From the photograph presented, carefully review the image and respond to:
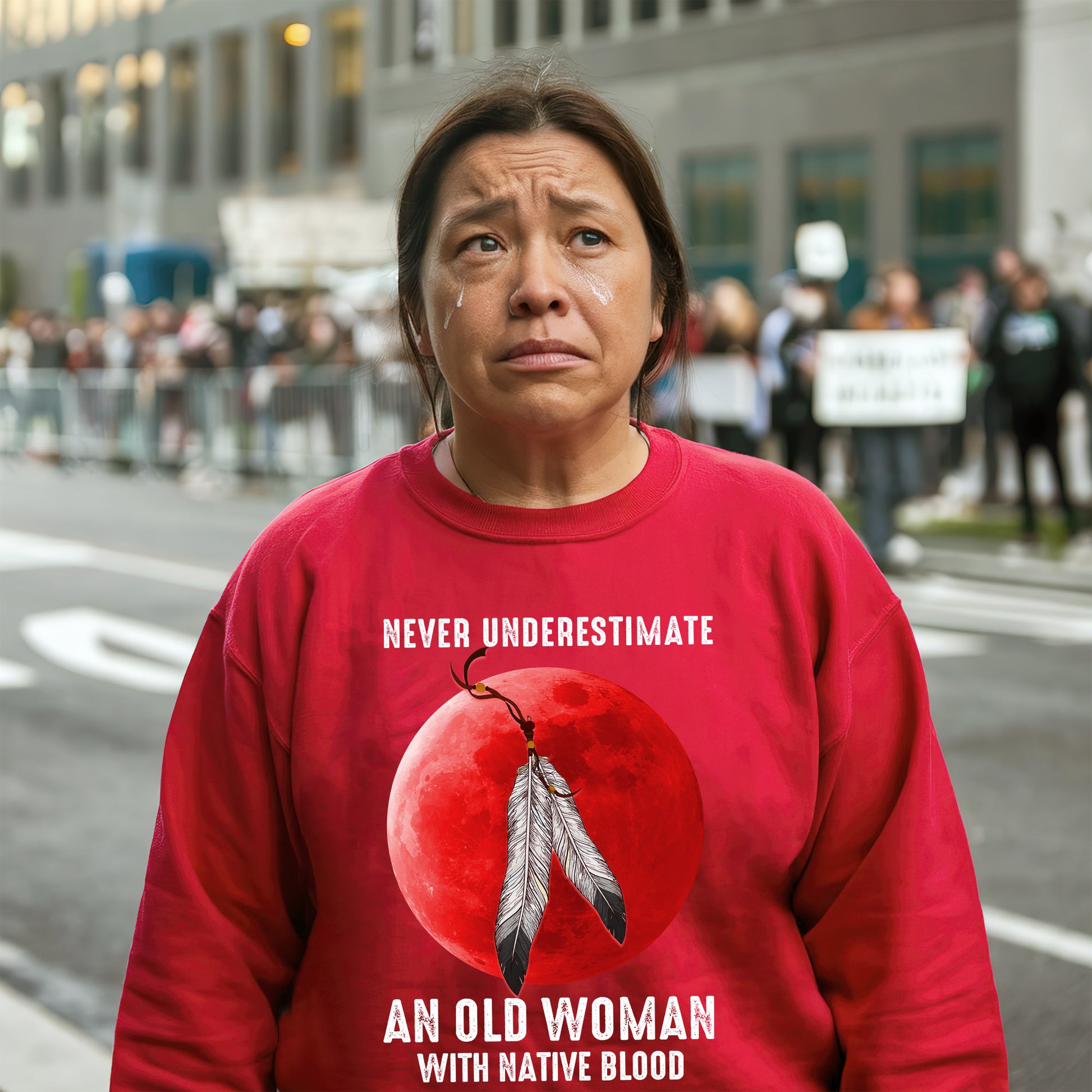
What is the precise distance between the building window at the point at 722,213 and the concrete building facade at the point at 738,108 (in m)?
Result: 0.04

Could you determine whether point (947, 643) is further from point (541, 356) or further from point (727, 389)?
point (541, 356)

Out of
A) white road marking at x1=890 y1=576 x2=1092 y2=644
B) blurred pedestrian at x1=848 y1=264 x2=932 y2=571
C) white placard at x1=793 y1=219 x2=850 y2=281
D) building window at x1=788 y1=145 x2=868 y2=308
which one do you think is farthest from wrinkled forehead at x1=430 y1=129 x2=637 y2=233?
building window at x1=788 y1=145 x2=868 y2=308

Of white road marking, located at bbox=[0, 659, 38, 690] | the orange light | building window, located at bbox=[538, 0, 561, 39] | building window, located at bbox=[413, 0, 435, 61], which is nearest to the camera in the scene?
white road marking, located at bbox=[0, 659, 38, 690]

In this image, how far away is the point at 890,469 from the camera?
12031 mm

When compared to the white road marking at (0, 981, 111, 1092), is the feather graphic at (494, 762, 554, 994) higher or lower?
higher

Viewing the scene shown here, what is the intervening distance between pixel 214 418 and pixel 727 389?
8432mm

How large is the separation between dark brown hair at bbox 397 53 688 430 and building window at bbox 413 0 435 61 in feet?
124

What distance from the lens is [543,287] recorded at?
1.59 m

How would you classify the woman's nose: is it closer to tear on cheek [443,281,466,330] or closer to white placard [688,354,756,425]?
tear on cheek [443,281,466,330]

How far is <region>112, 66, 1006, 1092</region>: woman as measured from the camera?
1579 millimetres

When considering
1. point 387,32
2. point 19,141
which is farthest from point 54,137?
point 387,32

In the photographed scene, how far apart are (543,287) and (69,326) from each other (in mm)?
25233

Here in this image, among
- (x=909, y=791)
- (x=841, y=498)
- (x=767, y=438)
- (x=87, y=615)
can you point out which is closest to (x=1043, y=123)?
(x=841, y=498)

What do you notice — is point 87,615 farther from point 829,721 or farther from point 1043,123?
point 1043,123
